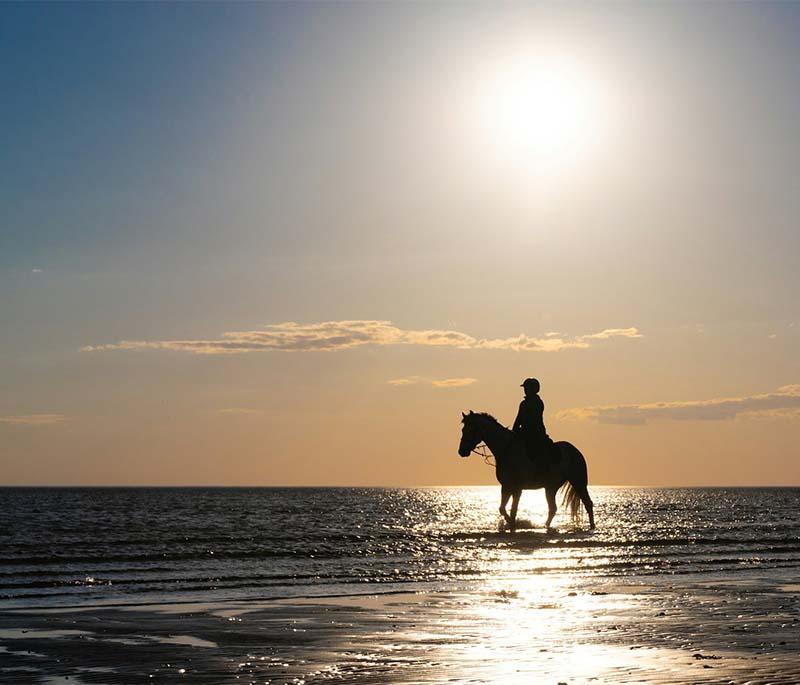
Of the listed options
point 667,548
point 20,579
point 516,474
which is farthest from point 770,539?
point 20,579

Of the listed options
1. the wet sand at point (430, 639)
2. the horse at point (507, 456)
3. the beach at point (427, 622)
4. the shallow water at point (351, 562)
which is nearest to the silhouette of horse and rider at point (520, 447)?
the horse at point (507, 456)

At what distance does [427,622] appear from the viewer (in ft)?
45.4

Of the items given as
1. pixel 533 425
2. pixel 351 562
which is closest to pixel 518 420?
pixel 533 425

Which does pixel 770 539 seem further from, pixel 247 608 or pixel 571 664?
pixel 571 664

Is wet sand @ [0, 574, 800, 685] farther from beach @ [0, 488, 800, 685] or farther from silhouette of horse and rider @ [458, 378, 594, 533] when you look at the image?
silhouette of horse and rider @ [458, 378, 594, 533]

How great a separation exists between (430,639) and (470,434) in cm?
1582

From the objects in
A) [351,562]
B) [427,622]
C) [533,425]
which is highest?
[533,425]

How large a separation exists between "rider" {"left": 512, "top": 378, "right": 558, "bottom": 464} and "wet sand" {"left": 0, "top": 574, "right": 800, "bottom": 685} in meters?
8.71

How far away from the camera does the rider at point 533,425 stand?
25859mm

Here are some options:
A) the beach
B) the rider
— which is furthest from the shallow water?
the rider

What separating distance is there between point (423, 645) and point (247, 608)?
494 cm

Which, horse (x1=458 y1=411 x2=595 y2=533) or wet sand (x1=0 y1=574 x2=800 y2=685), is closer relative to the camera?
wet sand (x1=0 y1=574 x2=800 y2=685)

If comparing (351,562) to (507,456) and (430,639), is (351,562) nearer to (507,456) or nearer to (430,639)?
(507,456)

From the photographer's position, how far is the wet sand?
10078 mm
